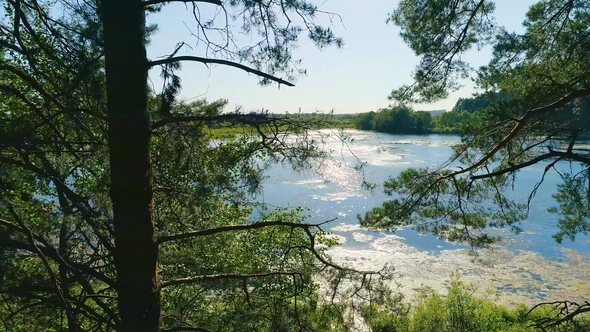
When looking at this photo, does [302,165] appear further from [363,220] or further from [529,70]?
[529,70]

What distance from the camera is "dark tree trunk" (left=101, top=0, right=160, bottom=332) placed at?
1.77 metres

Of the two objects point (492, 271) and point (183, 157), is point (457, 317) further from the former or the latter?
point (183, 157)

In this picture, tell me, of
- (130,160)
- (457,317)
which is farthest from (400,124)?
(130,160)

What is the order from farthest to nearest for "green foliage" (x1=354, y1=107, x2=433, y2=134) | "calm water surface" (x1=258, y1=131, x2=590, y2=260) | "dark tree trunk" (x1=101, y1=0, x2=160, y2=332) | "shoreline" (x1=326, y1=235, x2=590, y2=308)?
"green foliage" (x1=354, y1=107, x2=433, y2=134), "calm water surface" (x1=258, y1=131, x2=590, y2=260), "shoreline" (x1=326, y1=235, x2=590, y2=308), "dark tree trunk" (x1=101, y1=0, x2=160, y2=332)

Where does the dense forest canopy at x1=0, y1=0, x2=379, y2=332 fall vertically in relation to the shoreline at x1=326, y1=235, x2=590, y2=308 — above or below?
above

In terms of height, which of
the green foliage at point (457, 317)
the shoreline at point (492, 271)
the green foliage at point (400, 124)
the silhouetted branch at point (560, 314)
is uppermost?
the green foliage at point (400, 124)

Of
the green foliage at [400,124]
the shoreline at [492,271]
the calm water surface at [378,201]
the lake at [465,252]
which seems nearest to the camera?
the shoreline at [492,271]

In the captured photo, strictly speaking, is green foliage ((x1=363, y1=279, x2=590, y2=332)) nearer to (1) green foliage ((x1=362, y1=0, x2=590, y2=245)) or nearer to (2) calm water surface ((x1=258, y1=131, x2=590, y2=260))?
(2) calm water surface ((x1=258, y1=131, x2=590, y2=260))

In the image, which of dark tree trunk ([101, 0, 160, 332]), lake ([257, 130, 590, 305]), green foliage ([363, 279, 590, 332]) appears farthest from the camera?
lake ([257, 130, 590, 305])

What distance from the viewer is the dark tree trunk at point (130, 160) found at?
5.79ft

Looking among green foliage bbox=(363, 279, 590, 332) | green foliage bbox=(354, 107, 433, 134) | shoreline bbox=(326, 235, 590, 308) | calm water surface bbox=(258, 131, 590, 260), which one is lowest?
green foliage bbox=(363, 279, 590, 332)

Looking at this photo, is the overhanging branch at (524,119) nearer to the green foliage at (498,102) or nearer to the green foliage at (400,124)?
the green foliage at (498,102)

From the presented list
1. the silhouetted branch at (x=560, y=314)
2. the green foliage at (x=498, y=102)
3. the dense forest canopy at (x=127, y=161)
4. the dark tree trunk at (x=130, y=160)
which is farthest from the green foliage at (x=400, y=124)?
the dark tree trunk at (x=130, y=160)

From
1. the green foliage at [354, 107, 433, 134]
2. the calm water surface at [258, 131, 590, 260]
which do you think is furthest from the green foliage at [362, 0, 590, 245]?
the green foliage at [354, 107, 433, 134]
